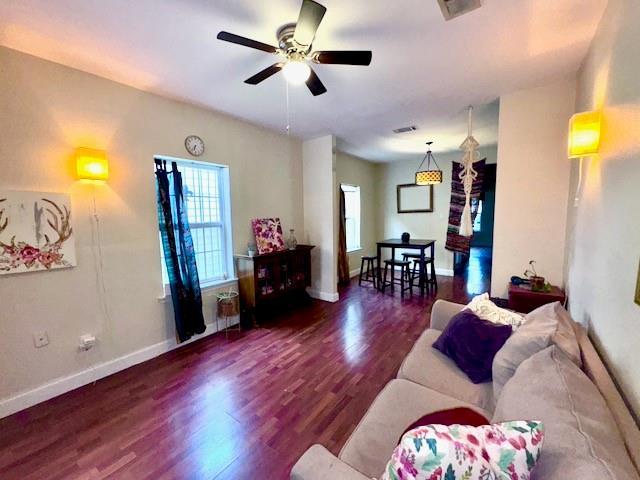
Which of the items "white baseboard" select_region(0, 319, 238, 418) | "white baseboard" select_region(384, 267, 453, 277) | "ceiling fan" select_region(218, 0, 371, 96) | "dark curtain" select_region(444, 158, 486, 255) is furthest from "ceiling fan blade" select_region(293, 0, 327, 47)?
"white baseboard" select_region(384, 267, 453, 277)

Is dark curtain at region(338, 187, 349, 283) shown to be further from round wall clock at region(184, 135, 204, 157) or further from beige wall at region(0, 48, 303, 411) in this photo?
round wall clock at region(184, 135, 204, 157)

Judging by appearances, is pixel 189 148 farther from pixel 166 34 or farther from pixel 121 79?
pixel 166 34

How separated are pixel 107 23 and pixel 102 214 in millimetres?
1441

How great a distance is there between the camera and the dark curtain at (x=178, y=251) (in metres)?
2.75

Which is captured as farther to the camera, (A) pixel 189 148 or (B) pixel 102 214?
(A) pixel 189 148

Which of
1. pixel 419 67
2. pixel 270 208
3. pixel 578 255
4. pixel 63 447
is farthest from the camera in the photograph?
pixel 270 208

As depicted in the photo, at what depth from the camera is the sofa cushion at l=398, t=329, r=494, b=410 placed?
1441 millimetres

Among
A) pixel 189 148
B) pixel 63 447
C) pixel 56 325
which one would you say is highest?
pixel 189 148

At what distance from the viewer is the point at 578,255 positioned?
2.07 metres

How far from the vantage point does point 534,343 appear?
4.06 feet

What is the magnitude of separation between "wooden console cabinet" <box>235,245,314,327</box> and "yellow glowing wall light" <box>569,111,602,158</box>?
3.01 meters

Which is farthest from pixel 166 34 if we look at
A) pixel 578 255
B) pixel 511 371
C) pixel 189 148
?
pixel 578 255

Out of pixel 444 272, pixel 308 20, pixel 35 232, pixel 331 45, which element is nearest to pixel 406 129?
pixel 331 45

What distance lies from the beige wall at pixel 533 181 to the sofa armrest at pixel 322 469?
2.80 metres
